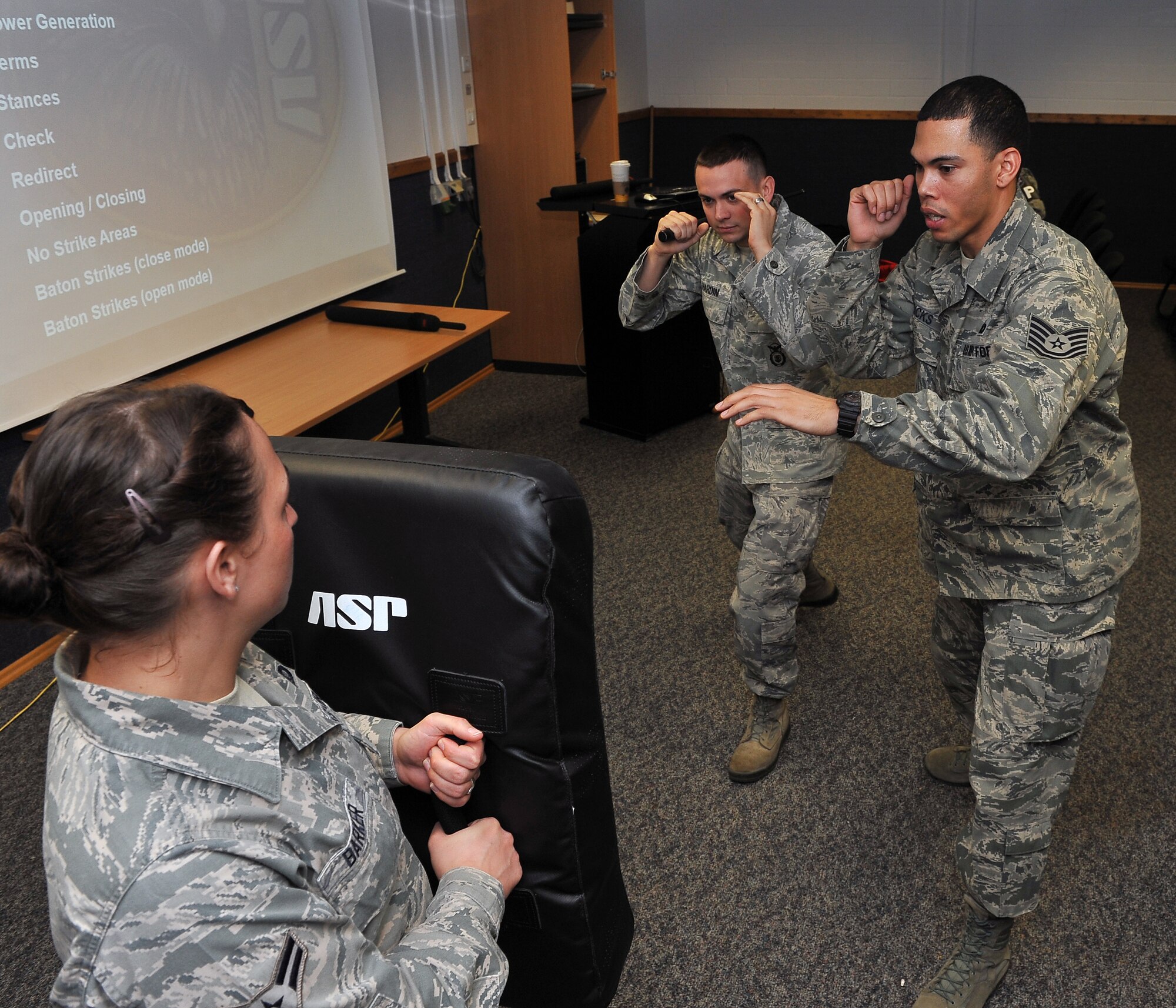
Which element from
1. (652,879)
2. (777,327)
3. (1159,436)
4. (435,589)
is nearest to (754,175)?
(777,327)

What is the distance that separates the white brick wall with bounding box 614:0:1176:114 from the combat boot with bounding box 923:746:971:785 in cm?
487

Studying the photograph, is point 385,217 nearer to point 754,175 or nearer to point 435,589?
point 754,175

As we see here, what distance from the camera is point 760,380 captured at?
2.40m

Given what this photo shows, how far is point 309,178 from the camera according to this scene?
3543mm

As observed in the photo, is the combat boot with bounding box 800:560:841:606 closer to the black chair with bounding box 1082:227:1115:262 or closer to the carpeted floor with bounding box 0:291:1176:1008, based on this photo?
the carpeted floor with bounding box 0:291:1176:1008

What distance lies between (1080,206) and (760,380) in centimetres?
315

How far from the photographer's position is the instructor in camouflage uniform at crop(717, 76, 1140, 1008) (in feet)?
4.69

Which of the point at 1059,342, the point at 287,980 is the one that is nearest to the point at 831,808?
the point at 1059,342

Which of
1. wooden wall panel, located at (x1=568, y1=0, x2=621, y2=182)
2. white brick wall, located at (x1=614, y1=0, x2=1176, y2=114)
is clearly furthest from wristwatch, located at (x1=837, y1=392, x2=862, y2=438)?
white brick wall, located at (x1=614, y1=0, x2=1176, y2=114)

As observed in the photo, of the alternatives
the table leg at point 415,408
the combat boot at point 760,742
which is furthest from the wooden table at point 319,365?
the combat boot at point 760,742

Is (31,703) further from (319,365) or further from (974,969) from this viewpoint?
(974,969)

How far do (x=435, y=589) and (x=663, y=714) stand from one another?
1.65m

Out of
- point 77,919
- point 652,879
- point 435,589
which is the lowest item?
point 652,879

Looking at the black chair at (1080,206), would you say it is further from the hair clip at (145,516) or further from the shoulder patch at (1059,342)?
the hair clip at (145,516)
